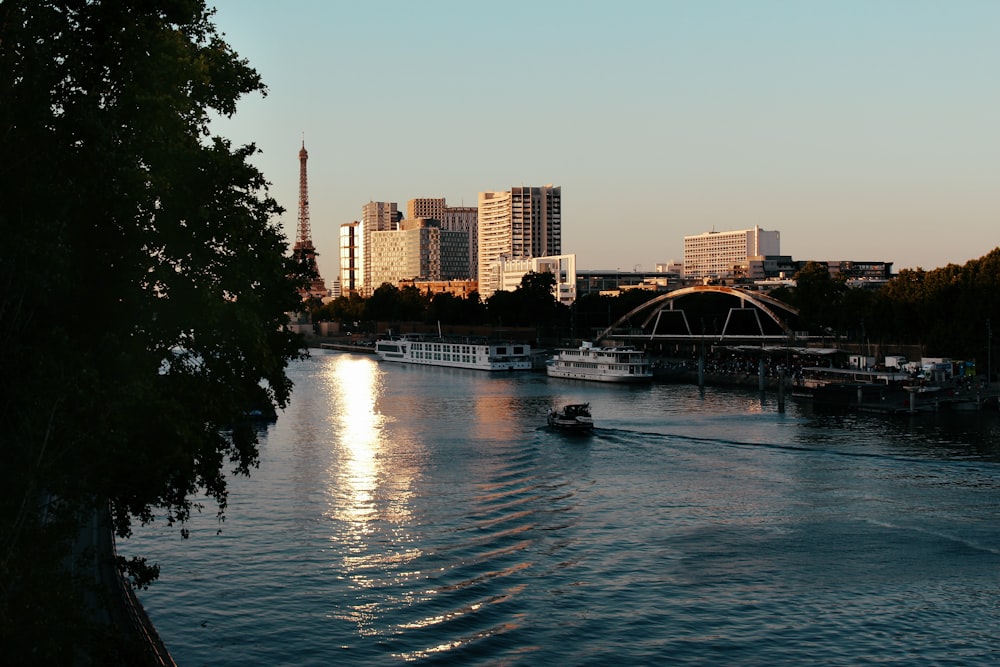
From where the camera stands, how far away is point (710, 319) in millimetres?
135500

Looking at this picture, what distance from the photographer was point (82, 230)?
44.2 ft

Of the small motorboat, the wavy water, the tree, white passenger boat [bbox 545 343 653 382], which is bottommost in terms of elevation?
the wavy water

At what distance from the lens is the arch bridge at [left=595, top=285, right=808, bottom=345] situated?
118 metres

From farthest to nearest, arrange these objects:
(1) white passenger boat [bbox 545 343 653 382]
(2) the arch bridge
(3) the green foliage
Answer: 1. (3) the green foliage
2. (2) the arch bridge
3. (1) white passenger boat [bbox 545 343 653 382]

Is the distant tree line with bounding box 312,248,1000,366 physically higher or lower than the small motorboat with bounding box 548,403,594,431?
higher

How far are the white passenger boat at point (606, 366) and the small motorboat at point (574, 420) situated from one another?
3560 centimetres

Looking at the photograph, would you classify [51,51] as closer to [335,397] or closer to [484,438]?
[484,438]

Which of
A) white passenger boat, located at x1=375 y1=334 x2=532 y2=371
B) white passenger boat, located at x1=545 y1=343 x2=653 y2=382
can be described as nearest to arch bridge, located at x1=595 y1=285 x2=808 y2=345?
white passenger boat, located at x1=375 y1=334 x2=532 y2=371

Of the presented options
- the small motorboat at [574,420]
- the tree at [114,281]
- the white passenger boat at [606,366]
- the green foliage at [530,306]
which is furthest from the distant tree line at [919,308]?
the tree at [114,281]

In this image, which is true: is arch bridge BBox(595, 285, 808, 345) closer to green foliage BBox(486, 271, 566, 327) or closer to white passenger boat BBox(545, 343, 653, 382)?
green foliage BBox(486, 271, 566, 327)

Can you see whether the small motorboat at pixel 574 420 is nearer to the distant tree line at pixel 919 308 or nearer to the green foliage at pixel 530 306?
the distant tree line at pixel 919 308

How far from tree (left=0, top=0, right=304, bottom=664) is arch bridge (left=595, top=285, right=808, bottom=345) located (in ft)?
322

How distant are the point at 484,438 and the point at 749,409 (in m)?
20.5

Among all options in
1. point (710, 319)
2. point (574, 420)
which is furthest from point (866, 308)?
point (574, 420)
